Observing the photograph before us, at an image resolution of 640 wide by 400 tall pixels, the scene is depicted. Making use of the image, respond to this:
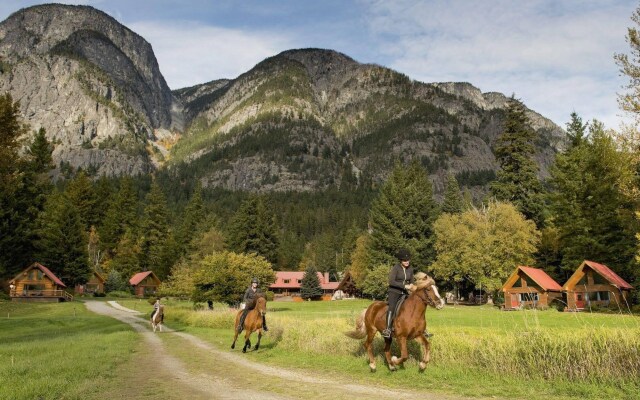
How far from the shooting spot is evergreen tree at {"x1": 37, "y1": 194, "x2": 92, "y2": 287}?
76188mm

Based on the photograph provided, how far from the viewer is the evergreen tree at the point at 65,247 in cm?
7619

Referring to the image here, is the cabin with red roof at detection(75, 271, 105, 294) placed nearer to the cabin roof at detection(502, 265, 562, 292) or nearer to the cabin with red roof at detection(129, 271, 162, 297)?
the cabin with red roof at detection(129, 271, 162, 297)

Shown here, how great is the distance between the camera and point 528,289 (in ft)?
180

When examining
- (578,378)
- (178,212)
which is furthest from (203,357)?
(178,212)

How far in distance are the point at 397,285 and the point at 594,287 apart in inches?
1739

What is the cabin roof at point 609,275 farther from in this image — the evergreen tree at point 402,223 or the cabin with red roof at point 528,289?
the evergreen tree at point 402,223

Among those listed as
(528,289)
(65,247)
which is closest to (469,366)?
(528,289)

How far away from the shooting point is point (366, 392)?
10445 millimetres

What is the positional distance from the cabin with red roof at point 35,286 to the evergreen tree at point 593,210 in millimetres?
71408

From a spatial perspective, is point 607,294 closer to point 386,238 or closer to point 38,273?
point 386,238

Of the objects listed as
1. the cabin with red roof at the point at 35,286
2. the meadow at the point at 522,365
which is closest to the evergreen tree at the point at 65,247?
the cabin with red roof at the point at 35,286

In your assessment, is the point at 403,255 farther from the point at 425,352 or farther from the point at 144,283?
the point at 144,283

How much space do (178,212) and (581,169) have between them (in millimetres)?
141972

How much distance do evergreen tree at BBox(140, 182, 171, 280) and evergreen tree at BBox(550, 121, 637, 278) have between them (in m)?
77.7
